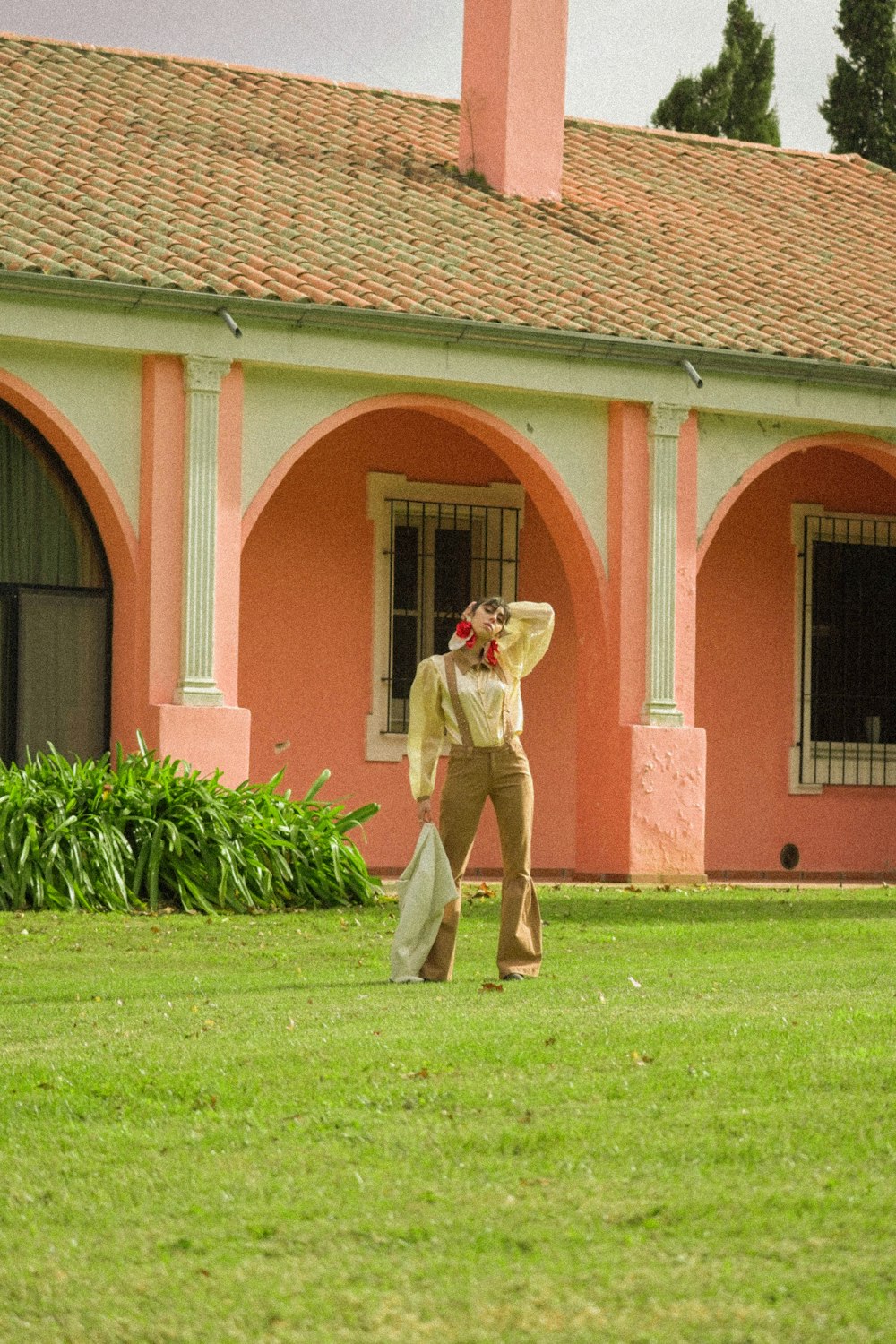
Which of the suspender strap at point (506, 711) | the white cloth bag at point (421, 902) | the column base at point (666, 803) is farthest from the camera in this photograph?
the column base at point (666, 803)

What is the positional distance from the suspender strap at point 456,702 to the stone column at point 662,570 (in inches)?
232

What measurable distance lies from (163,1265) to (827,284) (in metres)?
13.7

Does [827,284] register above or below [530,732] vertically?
above

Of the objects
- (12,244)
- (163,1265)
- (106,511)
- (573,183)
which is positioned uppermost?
(573,183)

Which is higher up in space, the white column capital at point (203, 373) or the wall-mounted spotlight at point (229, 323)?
the wall-mounted spotlight at point (229, 323)

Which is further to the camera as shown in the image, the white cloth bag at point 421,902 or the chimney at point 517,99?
the chimney at point 517,99

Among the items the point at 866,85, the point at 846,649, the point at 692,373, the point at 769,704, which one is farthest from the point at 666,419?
the point at 866,85

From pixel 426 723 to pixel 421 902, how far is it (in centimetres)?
80

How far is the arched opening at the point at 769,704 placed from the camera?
54.3ft

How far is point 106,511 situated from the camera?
13.6m

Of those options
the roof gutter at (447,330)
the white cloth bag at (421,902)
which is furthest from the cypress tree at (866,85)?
the white cloth bag at (421,902)

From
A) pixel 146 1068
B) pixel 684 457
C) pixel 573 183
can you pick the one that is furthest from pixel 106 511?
pixel 146 1068

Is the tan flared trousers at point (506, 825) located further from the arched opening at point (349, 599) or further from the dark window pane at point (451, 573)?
the dark window pane at point (451, 573)

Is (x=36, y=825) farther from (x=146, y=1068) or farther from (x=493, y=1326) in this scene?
(x=493, y=1326)
